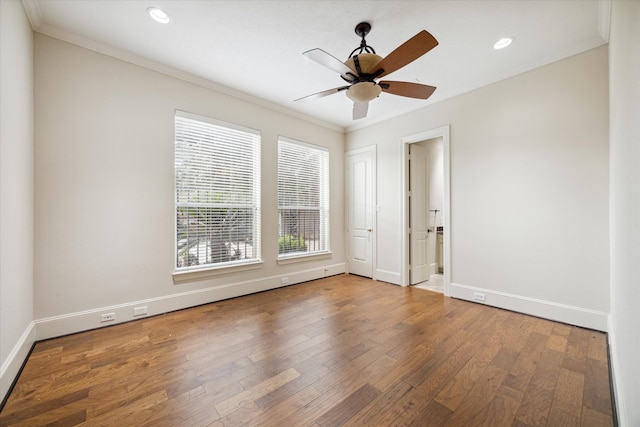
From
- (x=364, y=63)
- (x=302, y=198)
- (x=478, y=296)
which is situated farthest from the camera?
(x=302, y=198)

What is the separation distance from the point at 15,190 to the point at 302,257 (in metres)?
3.44

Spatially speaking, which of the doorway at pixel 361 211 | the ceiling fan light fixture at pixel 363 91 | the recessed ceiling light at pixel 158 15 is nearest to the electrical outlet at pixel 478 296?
the doorway at pixel 361 211

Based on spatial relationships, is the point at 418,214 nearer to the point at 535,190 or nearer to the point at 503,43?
the point at 535,190

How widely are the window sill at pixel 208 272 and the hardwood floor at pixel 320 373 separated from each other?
0.44 m

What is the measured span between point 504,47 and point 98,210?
465cm

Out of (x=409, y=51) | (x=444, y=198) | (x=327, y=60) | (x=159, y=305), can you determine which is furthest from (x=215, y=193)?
(x=444, y=198)

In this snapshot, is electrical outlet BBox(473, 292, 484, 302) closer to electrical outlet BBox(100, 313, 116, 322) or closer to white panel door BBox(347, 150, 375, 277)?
white panel door BBox(347, 150, 375, 277)

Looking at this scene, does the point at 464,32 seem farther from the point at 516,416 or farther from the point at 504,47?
the point at 516,416

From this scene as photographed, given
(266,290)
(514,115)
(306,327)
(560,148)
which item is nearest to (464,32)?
(514,115)

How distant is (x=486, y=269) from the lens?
11.2ft

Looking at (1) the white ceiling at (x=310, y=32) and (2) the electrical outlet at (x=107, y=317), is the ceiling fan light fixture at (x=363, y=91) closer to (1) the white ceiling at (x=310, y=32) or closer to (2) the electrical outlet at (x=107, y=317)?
(1) the white ceiling at (x=310, y=32)

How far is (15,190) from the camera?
6.53 feet

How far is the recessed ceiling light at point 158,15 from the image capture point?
2.27 meters

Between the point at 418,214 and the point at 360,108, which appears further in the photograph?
the point at 418,214
